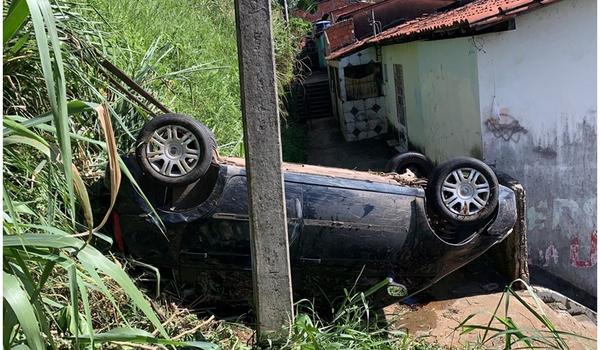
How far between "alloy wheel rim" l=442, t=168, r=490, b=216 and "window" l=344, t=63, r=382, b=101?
1244 centimetres

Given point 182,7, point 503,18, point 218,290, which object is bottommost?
point 218,290

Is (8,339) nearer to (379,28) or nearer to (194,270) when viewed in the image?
(194,270)

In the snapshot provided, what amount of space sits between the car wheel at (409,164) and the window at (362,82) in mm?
10387

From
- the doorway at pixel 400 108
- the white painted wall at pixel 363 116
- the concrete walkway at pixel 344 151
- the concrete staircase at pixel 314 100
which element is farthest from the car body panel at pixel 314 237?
the concrete staircase at pixel 314 100

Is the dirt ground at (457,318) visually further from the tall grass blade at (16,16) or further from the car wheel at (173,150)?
the tall grass blade at (16,16)

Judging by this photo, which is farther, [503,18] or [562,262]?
[562,262]

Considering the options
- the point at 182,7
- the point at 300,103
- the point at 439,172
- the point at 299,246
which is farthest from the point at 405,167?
the point at 300,103

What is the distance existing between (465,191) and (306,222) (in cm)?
135

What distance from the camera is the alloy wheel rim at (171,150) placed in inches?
172

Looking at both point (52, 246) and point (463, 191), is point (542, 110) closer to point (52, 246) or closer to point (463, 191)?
point (463, 191)

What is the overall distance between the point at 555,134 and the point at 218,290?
5.76 metres

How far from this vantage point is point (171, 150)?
4.38 m

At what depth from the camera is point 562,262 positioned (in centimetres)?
878

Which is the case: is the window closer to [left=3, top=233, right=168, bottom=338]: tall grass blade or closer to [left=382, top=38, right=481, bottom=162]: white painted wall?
[left=382, top=38, right=481, bottom=162]: white painted wall
